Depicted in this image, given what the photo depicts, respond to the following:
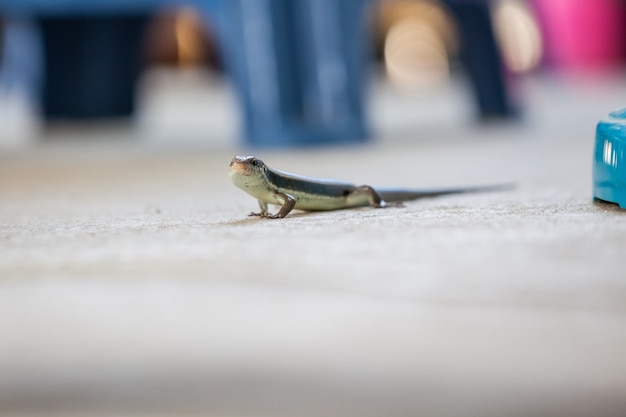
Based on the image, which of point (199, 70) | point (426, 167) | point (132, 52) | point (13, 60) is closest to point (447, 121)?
point (132, 52)

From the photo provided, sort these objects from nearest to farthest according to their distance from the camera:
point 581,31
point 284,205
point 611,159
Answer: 1. point 611,159
2. point 284,205
3. point 581,31

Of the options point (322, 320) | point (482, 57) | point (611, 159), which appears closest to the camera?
point (322, 320)

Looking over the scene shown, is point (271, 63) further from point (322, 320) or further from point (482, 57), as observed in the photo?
point (322, 320)

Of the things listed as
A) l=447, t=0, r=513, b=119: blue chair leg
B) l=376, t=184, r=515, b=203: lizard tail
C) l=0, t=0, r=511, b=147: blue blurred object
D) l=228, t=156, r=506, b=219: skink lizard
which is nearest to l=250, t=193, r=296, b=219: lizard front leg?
l=228, t=156, r=506, b=219: skink lizard

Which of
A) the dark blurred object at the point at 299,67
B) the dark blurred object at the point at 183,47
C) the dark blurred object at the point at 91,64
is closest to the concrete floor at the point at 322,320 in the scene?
the dark blurred object at the point at 299,67

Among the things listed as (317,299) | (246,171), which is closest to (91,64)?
(246,171)

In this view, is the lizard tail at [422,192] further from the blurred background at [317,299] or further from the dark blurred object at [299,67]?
the dark blurred object at [299,67]

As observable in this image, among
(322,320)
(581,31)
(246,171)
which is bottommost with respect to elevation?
(322,320)

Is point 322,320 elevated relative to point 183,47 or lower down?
lower down
